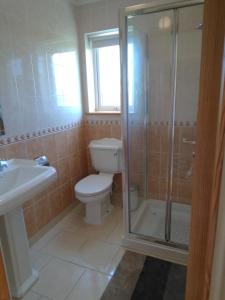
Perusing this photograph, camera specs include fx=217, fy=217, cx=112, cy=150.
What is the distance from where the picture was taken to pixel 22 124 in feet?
5.95

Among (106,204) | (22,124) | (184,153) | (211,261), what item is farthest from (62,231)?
(211,261)

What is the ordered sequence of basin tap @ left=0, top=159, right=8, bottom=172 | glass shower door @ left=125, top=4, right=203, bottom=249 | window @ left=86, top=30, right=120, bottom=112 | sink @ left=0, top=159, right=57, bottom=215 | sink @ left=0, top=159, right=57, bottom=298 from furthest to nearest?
window @ left=86, top=30, right=120, bottom=112, glass shower door @ left=125, top=4, right=203, bottom=249, basin tap @ left=0, top=159, right=8, bottom=172, sink @ left=0, top=159, right=57, bottom=298, sink @ left=0, top=159, right=57, bottom=215

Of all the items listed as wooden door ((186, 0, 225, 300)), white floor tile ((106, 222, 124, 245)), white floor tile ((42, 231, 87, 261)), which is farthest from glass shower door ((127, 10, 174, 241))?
wooden door ((186, 0, 225, 300))

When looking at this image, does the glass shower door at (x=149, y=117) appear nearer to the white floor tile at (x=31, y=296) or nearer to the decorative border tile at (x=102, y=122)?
the decorative border tile at (x=102, y=122)

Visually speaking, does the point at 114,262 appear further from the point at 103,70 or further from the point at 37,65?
the point at 103,70

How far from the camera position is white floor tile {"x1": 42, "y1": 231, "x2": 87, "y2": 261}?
1.91 metres

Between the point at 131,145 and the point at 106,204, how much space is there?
887 mm

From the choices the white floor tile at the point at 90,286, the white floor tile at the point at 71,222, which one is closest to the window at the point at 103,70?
the white floor tile at the point at 71,222

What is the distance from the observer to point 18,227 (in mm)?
→ 1500

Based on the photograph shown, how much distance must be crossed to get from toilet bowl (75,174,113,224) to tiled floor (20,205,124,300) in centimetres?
8

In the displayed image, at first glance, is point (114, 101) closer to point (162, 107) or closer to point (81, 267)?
point (162, 107)

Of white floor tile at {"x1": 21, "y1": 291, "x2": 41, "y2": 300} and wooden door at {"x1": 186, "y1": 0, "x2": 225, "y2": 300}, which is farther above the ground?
wooden door at {"x1": 186, "y1": 0, "x2": 225, "y2": 300}

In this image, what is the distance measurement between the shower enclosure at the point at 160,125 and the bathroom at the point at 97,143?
0.01 meters

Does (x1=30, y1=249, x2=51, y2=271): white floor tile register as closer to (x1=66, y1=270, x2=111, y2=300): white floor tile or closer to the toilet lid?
(x1=66, y1=270, x2=111, y2=300): white floor tile
